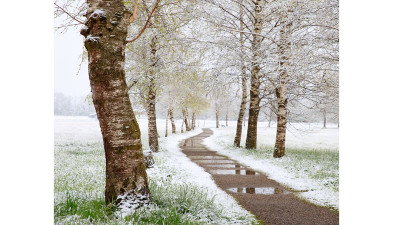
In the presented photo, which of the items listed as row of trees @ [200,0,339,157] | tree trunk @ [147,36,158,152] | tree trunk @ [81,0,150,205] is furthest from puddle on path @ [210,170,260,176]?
tree trunk @ [147,36,158,152]

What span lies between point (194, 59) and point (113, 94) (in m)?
9.31

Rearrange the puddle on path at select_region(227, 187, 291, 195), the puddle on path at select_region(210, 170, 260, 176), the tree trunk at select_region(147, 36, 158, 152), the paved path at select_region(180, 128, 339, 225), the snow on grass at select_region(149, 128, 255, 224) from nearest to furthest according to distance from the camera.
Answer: the snow on grass at select_region(149, 128, 255, 224)
the paved path at select_region(180, 128, 339, 225)
the puddle on path at select_region(227, 187, 291, 195)
the puddle on path at select_region(210, 170, 260, 176)
the tree trunk at select_region(147, 36, 158, 152)

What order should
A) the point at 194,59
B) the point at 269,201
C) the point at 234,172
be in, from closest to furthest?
the point at 269,201
the point at 234,172
the point at 194,59

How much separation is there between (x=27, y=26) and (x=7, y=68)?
0.62 metres

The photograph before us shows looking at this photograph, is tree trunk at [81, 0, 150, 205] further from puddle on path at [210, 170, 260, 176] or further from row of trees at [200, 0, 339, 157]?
row of trees at [200, 0, 339, 157]

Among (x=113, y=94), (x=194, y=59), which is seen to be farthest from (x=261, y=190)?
(x=194, y=59)

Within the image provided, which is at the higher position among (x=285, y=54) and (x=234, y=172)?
(x=285, y=54)

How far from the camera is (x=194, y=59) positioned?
40.4 feet

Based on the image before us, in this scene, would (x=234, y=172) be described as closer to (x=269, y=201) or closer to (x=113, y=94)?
(x=269, y=201)

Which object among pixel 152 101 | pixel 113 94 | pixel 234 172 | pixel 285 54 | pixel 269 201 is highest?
pixel 285 54

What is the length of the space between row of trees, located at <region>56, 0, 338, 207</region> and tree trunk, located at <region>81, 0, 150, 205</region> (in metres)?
0.01

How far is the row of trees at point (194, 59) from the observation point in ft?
11.2

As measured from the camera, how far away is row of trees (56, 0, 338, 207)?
11.2 feet

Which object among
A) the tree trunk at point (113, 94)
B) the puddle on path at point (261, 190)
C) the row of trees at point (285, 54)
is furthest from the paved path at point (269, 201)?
the row of trees at point (285, 54)
